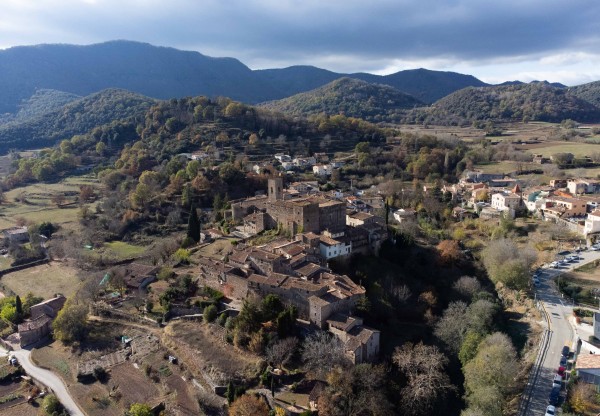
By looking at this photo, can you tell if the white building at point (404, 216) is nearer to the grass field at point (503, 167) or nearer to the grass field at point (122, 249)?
the grass field at point (503, 167)

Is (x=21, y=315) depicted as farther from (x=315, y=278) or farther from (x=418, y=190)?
(x=418, y=190)

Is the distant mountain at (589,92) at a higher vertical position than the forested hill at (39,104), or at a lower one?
higher

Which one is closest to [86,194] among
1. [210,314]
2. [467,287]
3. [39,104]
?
[210,314]

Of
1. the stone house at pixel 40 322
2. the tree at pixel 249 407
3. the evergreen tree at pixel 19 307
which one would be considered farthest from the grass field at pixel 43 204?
the tree at pixel 249 407

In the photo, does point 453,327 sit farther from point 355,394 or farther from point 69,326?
point 69,326

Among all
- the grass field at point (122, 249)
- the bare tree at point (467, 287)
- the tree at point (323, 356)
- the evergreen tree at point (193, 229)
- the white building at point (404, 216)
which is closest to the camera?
the tree at point (323, 356)

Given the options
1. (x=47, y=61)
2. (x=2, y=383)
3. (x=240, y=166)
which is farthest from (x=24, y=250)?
(x=47, y=61)
